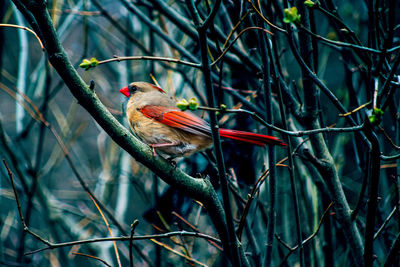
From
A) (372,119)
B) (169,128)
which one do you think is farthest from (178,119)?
(372,119)

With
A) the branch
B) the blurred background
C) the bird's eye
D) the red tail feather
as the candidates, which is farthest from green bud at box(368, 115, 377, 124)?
the bird's eye

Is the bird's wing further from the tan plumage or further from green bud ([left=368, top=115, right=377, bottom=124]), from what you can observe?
green bud ([left=368, top=115, right=377, bottom=124])

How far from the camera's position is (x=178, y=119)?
103 inches

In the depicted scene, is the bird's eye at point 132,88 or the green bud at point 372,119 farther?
the bird's eye at point 132,88

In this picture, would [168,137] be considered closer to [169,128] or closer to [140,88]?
[169,128]

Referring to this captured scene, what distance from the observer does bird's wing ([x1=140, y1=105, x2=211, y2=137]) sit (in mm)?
2533

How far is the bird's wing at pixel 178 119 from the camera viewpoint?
2.53 meters

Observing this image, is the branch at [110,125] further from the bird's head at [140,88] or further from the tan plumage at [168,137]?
the bird's head at [140,88]

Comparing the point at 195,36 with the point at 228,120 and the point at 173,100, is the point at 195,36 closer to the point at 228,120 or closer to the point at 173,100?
the point at 173,100

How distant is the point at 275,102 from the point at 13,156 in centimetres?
221

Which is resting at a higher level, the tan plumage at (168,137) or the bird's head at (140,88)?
the bird's head at (140,88)

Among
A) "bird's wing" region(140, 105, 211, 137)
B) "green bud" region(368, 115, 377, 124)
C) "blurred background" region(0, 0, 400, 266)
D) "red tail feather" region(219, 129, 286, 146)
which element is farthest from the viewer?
"bird's wing" region(140, 105, 211, 137)

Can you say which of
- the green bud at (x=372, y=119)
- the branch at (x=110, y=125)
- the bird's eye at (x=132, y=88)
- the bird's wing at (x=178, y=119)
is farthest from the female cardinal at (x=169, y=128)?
the green bud at (x=372, y=119)

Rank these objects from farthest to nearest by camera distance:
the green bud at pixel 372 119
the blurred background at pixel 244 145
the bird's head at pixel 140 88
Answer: the bird's head at pixel 140 88 < the blurred background at pixel 244 145 < the green bud at pixel 372 119
